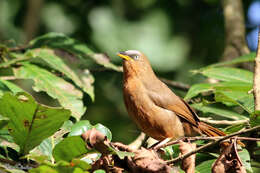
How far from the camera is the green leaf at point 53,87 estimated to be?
3.69m

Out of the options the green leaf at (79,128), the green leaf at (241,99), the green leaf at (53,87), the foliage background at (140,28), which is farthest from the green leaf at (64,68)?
the foliage background at (140,28)

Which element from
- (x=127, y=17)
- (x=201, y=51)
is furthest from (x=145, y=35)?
(x=201, y=51)

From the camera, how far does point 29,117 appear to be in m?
2.06

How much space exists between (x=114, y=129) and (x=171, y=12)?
2413 millimetres

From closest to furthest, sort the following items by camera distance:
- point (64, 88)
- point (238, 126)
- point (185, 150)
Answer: point (185, 150)
point (238, 126)
point (64, 88)

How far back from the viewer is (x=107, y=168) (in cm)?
203

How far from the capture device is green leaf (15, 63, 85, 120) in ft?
12.1

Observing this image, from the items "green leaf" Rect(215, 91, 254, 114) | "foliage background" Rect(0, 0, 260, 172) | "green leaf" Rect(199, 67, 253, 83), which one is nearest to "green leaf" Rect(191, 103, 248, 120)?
"green leaf" Rect(215, 91, 254, 114)

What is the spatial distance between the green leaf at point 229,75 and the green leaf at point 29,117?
2400 mm

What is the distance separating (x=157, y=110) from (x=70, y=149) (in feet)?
6.86

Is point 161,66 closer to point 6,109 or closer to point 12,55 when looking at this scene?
point 12,55

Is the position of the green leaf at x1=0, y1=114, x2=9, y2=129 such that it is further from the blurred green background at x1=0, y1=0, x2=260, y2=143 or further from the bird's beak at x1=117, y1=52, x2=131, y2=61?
the blurred green background at x1=0, y1=0, x2=260, y2=143

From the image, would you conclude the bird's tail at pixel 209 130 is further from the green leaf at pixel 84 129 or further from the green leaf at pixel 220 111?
the green leaf at pixel 84 129

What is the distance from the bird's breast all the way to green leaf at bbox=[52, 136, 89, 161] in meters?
1.86
